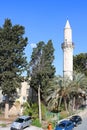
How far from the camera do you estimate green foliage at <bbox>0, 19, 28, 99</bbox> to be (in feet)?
179

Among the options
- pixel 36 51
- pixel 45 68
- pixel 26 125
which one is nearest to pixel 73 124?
pixel 26 125

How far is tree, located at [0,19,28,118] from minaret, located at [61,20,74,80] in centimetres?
1419

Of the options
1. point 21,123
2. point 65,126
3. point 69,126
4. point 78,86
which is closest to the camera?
point 65,126

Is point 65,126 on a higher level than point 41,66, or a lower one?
lower

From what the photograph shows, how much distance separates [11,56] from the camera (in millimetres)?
55625

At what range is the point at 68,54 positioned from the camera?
70250 mm

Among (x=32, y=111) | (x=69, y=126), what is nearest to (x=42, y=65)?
(x=32, y=111)

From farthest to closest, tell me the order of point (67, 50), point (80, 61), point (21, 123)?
point (80, 61)
point (67, 50)
point (21, 123)

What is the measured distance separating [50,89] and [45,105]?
3.77 metres

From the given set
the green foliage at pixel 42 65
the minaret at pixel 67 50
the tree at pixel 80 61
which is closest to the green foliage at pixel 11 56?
the green foliage at pixel 42 65

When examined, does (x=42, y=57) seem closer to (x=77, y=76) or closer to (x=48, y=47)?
(x=48, y=47)

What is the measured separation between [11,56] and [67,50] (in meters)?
18.7

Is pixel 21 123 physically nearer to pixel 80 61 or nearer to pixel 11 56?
pixel 11 56

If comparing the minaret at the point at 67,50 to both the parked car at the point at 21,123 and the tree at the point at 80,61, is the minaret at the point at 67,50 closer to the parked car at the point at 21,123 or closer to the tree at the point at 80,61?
the tree at the point at 80,61
